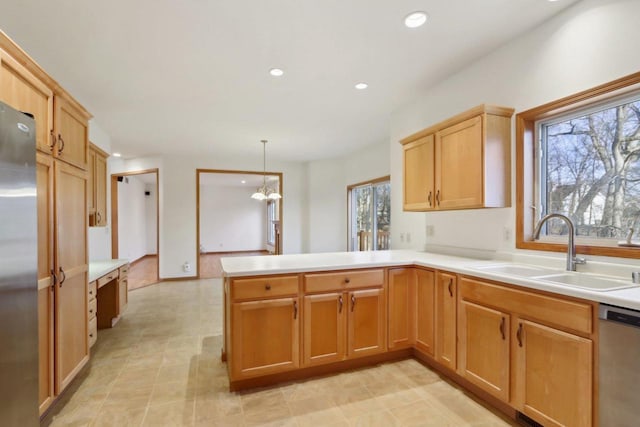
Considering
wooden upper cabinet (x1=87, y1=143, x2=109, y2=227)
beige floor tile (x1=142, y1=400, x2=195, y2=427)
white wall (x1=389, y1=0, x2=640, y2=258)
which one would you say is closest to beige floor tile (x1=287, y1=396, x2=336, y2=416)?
beige floor tile (x1=142, y1=400, x2=195, y2=427)

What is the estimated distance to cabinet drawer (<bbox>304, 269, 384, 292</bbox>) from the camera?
2369 mm

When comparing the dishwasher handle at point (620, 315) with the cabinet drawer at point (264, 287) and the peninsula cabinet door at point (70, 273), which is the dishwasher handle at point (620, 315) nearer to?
the cabinet drawer at point (264, 287)

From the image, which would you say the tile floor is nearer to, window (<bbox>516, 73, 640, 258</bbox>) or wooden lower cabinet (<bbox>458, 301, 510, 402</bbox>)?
wooden lower cabinet (<bbox>458, 301, 510, 402</bbox>)

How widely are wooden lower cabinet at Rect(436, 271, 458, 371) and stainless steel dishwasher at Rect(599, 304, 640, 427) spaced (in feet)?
2.89

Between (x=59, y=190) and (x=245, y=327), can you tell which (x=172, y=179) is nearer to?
(x=59, y=190)

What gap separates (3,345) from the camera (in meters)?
1.26

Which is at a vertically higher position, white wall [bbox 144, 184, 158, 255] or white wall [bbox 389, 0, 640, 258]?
white wall [bbox 389, 0, 640, 258]

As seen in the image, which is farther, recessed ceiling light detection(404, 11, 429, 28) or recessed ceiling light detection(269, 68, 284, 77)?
recessed ceiling light detection(269, 68, 284, 77)

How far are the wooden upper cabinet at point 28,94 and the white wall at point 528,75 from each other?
10.3 feet

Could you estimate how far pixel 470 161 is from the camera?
244 cm

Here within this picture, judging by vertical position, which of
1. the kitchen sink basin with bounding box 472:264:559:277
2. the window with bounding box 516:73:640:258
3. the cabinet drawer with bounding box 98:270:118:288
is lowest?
the cabinet drawer with bounding box 98:270:118:288

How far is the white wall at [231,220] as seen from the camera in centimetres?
1094

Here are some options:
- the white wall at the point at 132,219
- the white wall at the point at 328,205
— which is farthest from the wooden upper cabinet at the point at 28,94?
the white wall at the point at 132,219

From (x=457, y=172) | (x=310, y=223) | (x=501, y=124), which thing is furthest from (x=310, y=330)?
(x=310, y=223)
